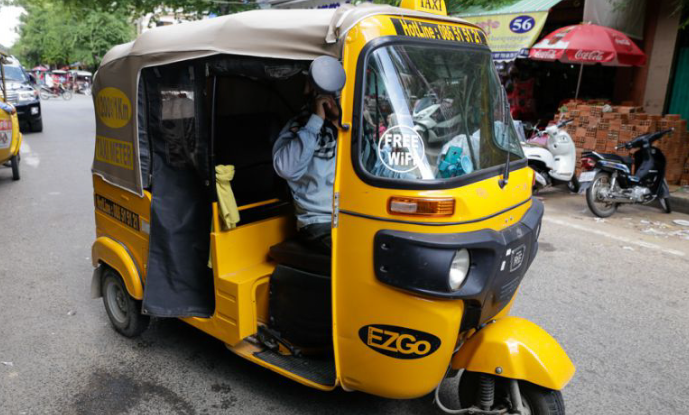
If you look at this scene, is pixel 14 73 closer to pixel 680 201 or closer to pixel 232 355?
pixel 232 355

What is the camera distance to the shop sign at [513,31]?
9.71 m

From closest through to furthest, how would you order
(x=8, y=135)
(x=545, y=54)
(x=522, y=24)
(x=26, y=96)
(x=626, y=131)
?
1. (x=8, y=135)
2. (x=626, y=131)
3. (x=545, y=54)
4. (x=522, y=24)
5. (x=26, y=96)

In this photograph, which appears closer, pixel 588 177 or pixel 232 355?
pixel 232 355

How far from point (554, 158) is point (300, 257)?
6.55 m

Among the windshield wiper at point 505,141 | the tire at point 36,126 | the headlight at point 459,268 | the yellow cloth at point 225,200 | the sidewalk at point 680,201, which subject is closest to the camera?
the headlight at point 459,268

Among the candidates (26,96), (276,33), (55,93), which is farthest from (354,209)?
(55,93)

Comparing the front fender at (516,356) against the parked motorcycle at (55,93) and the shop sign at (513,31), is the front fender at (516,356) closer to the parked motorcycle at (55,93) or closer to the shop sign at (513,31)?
the shop sign at (513,31)

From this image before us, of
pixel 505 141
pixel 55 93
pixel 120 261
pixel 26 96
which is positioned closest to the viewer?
pixel 505 141

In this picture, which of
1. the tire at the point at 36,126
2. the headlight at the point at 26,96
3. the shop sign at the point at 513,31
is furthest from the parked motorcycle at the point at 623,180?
the tire at the point at 36,126

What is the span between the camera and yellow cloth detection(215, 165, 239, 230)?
2975 mm

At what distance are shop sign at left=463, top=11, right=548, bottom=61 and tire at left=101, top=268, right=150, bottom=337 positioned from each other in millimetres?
8057

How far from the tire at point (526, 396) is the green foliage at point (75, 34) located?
36.1 meters

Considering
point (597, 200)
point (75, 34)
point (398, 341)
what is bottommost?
point (597, 200)

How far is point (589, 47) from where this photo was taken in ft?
29.0
